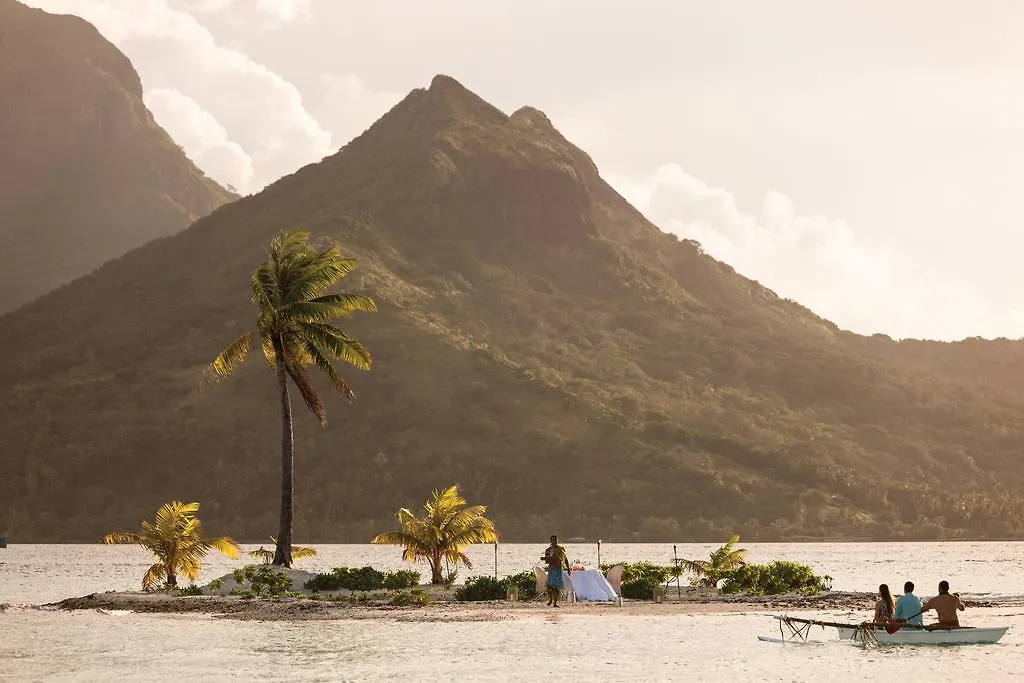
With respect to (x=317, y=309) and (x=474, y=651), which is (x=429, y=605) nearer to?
(x=317, y=309)

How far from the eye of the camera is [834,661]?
34.6 metres

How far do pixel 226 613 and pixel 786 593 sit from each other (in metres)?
22.3

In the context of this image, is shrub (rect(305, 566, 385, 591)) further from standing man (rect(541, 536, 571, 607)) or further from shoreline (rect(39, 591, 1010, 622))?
standing man (rect(541, 536, 571, 607))

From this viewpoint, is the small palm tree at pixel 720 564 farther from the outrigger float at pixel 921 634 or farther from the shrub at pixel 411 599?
the outrigger float at pixel 921 634

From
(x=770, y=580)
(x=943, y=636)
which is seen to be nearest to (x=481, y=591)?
(x=770, y=580)

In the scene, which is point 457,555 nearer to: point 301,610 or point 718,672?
point 301,610

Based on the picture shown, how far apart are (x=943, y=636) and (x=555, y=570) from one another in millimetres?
15511

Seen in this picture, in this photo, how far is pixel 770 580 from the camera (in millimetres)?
56094

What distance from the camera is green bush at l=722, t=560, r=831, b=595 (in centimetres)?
5606

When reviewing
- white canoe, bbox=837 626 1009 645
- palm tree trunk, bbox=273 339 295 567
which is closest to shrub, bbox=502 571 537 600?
palm tree trunk, bbox=273 339 295 567

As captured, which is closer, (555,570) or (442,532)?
(555,570)

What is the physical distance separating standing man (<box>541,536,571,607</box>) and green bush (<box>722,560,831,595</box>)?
9541mm

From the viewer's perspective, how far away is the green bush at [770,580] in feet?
184

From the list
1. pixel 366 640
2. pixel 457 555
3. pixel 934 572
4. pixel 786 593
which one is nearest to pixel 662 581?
pixel 786 593
